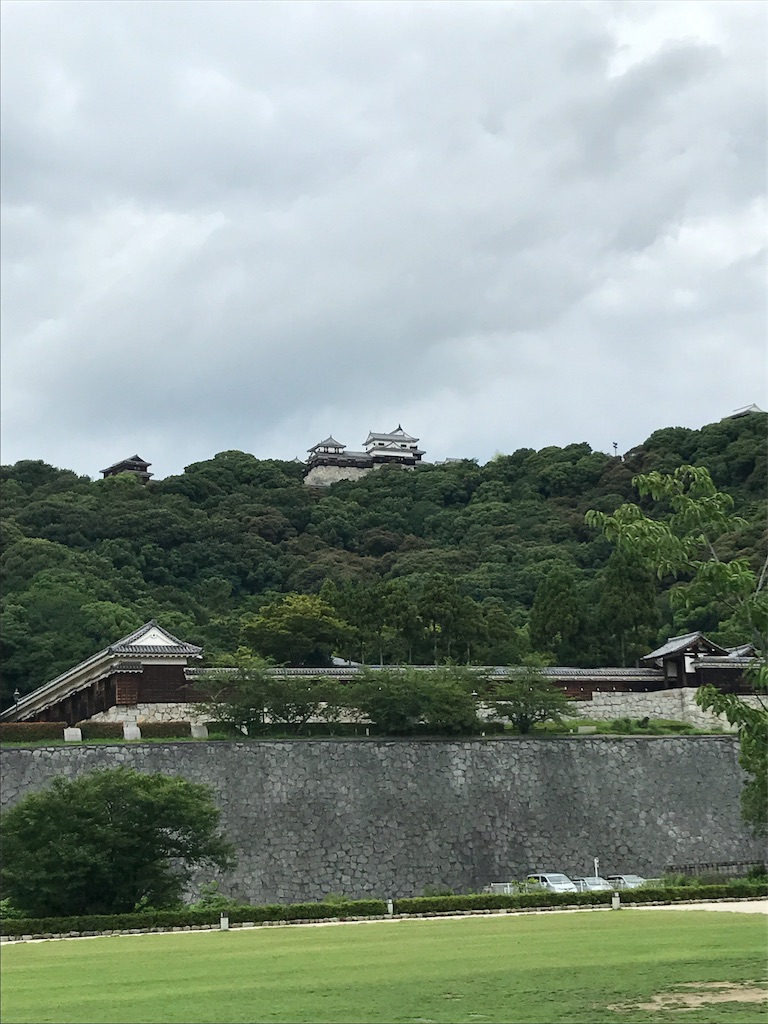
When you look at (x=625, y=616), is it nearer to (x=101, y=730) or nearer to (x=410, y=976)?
(x=101, y=730)

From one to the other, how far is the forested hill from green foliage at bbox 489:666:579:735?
6.99 meters

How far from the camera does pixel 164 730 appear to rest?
3375 cm

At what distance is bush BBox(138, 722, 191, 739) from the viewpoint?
3359cm

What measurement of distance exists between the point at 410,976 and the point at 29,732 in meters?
22.1

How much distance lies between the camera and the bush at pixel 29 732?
32.2 meters

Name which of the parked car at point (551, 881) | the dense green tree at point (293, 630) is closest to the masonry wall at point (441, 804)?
the parked car at point (551, 881)

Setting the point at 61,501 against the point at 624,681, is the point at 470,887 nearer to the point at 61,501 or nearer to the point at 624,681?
the point at 624,681

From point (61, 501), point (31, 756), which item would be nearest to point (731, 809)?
point (31, 756)

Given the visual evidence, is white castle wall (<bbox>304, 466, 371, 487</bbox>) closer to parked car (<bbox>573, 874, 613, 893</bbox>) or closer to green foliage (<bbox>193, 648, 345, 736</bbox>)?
green foliage (<bbox>193, 648, 345, 736</bbox>)

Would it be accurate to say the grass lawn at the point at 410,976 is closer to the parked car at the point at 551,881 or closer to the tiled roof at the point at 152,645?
the parked car at the point at 551,881

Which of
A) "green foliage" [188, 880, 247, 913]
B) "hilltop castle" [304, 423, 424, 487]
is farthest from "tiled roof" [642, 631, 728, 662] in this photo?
"hilltop castle" [304, 423, 424, 487]

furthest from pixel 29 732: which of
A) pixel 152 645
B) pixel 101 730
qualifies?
pixel 152 645

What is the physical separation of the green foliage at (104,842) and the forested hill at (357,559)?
11061 mm

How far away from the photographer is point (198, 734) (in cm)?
3416
